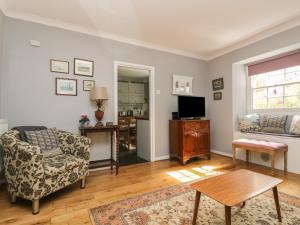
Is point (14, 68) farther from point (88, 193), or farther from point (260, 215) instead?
point (260, 215)

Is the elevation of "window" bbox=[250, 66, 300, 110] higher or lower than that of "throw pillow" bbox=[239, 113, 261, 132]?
higher

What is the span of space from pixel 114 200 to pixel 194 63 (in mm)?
3520

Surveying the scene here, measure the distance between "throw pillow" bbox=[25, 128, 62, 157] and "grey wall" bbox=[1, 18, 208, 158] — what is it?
0.39 metres

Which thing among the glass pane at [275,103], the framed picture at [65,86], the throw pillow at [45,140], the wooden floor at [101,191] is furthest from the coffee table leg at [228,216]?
the glass pane at [275,103]

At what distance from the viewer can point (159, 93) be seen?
12.3 feet

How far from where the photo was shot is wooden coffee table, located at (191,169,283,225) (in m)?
1.26

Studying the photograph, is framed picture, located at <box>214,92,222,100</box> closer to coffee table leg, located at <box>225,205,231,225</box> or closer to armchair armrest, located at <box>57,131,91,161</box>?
armchair armrest, located at <box>57,131,91,161</box>

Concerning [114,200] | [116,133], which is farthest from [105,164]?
[114,200]

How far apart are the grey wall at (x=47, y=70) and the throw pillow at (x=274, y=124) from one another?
2.55m

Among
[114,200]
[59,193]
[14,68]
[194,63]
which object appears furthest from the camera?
[194,63]

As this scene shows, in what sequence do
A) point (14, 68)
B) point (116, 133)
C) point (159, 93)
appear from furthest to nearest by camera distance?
point (159, 93), point (116, 133), point (14, 68)

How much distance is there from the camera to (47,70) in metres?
Answer: 2.69

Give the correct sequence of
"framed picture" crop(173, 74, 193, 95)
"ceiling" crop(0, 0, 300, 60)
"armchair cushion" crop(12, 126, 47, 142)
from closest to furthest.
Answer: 1. "armchair cushion" crop(12, 126, 47, 142)
2. "ceiling" crop(0, 0, 300, 60)
3. "framed picture" crop(173, 74, 193, 95)

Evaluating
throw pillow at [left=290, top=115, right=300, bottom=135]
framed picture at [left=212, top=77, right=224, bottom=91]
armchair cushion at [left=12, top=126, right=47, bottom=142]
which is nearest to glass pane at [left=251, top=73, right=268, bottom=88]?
framed picture at [left=212, top=77, right=224, bottom=91]
